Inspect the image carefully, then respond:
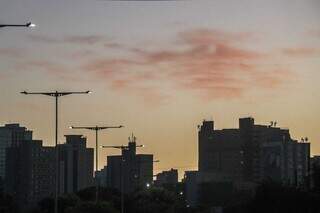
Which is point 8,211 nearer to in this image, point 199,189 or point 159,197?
point 159,197

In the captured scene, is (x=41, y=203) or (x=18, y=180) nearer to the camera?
(x=41, y=203)

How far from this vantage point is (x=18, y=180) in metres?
196

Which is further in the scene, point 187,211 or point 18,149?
point 18,149

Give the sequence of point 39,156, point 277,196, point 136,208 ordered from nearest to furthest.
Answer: point 277,196, point 136,208, point 39,156

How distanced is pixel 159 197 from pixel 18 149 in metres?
80.5

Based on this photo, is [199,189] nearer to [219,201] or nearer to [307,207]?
[219,201]

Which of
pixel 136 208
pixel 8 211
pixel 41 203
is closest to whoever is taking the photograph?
pixel 8 211

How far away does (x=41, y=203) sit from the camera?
4316 inches

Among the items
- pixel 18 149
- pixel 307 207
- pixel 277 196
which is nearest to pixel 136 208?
pixel 277 196

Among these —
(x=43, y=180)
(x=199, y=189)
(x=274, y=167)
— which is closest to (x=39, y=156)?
(x=43, y=180)

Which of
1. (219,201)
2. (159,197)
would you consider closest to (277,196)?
(159,197)

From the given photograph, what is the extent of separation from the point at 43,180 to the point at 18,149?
30.8 ft

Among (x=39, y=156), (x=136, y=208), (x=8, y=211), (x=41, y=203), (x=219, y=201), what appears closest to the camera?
(x=8, y=211)

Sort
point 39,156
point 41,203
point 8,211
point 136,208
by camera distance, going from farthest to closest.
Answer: point 39,156 → point 136,208 → point 41,203 → point 8,211
